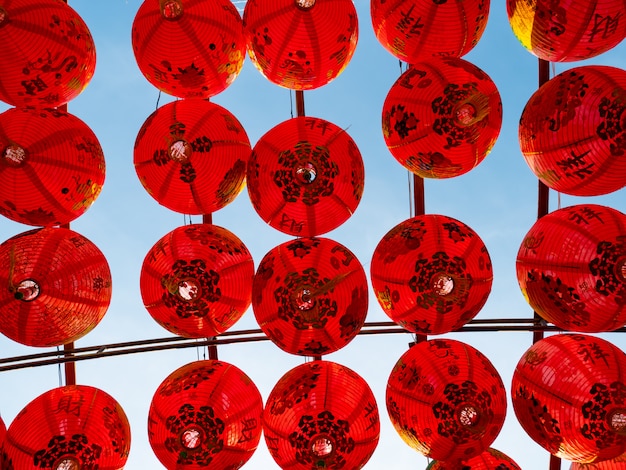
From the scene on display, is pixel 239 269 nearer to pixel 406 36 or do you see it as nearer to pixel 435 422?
pixel 435 422

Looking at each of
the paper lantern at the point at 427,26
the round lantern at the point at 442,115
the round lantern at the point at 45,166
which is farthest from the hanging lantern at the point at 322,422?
the paper lantern at the point at 427,26

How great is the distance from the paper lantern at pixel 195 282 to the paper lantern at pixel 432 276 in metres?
0.92

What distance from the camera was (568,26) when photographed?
12.7 feet

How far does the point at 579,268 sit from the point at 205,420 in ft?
8.17

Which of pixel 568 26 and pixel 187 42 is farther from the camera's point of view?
pixel 187 42

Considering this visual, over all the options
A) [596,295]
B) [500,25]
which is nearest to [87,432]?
[596,295]

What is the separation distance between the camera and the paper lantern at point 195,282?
4098mm

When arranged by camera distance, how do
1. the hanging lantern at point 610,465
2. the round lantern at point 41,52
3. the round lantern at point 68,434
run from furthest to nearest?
the hanging lantern at point 610,465 → the round lantern at point 68,434 → the round lantern at point 41,52

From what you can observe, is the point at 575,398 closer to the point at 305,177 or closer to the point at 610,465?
the point at 610,465

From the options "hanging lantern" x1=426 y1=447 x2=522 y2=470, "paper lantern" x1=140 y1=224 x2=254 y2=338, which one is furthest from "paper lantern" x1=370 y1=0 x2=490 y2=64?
"hanging lantern" x1=426 y1=447 x2=522 y2=470

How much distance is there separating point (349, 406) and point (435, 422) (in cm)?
55

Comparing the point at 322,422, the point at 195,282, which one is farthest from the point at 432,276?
the point at 195,282

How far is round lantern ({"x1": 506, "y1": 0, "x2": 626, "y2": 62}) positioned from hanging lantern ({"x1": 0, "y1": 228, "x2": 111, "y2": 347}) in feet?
10.5

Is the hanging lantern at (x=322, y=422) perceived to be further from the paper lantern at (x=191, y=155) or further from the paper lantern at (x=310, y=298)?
the paper lantern at (x=191, y=155)
